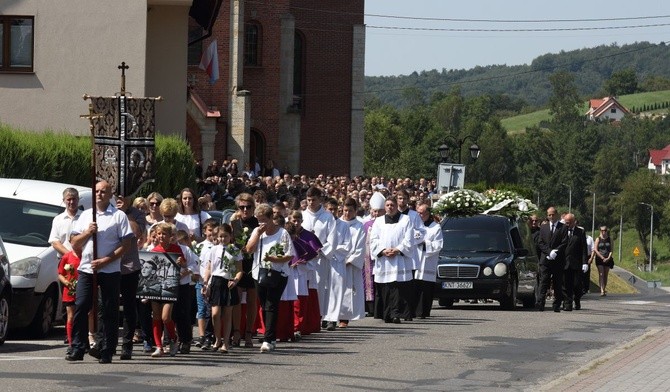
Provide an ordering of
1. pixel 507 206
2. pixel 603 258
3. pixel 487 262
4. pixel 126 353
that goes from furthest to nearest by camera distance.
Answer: pixel 603 258 → pixel 507 206 → pixel 487 262 → pixel 126 353

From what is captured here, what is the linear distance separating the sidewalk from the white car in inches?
246

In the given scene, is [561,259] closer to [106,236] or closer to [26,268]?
[26,268]

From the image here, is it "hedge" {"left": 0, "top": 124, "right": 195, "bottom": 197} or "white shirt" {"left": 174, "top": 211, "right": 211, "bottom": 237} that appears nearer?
"white shirt" {"left": 174, "top": 211, "right": 211, "bottom": 237}

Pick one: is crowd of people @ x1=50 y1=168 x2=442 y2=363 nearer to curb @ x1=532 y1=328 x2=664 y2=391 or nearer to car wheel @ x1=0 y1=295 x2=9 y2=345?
car wheel @ x1=0 y1=295 x2=9 y2=345

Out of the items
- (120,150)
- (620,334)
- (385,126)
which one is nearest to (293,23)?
(120,150)

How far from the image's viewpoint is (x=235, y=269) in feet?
54.1

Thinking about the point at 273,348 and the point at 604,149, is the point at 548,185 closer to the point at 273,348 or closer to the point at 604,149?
the point at 604,149

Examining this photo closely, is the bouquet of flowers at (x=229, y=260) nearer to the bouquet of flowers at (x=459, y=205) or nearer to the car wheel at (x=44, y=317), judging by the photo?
the car wheel at (x=44, y=317)

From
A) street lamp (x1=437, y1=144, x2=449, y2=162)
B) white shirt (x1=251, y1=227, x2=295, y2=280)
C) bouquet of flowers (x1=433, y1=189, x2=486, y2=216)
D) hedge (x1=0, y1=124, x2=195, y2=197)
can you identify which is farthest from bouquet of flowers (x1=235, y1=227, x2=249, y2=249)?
street lamp (x1=437, y1=144, x2=449, y2=162)

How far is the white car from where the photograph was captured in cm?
1716

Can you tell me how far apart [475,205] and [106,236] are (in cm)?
1529

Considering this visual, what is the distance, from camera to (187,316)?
15.8 m

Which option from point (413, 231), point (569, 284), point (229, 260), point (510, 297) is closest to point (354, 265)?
point (413, 231)

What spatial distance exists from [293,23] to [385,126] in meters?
89.7
